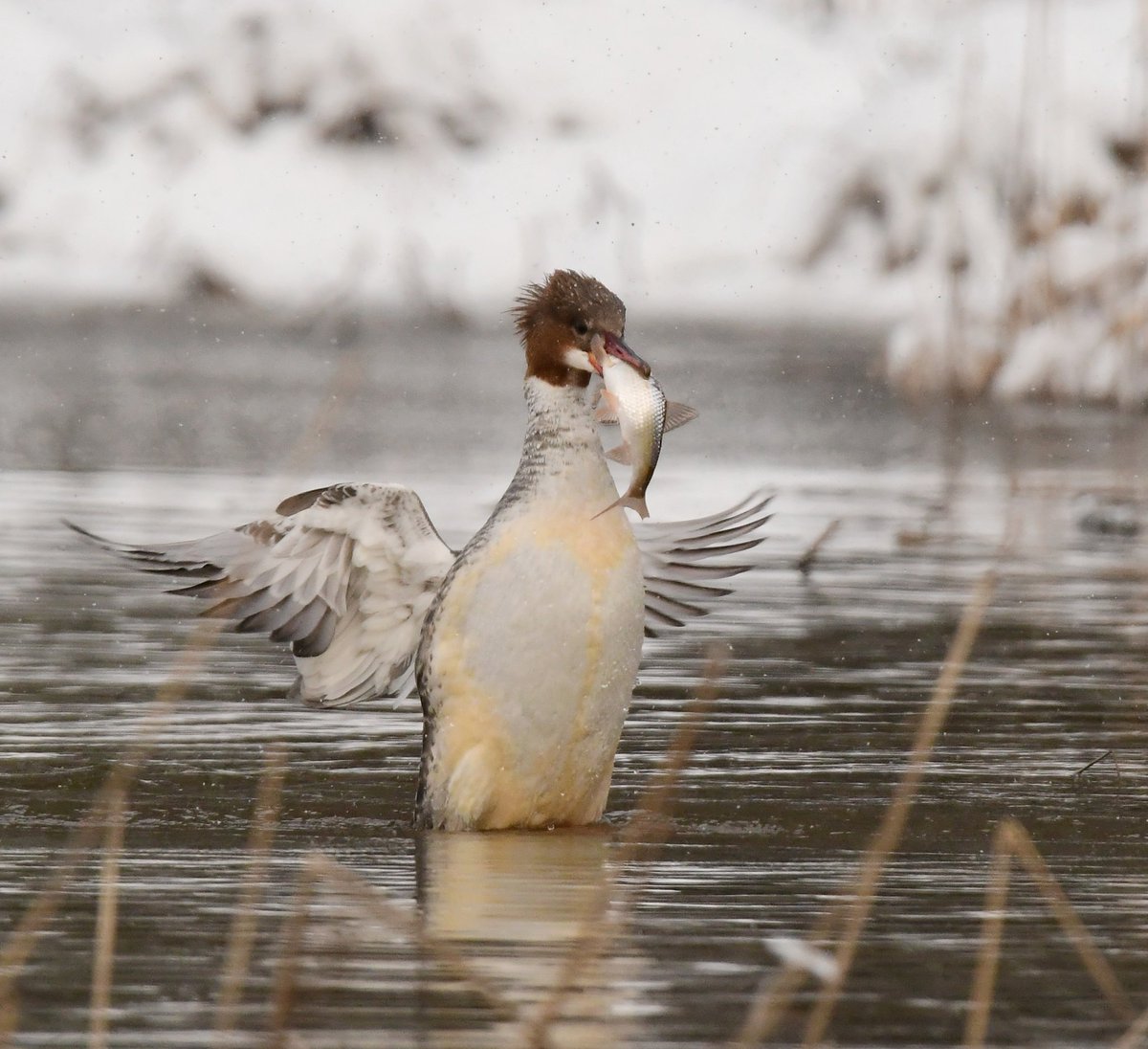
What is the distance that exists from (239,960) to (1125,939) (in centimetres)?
195

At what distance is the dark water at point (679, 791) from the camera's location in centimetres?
491

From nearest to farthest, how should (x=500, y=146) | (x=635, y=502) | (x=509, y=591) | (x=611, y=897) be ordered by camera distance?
(x=611, y=897)
(x=635, y=502)
(x=509, y=591)
(x=500, y=146)

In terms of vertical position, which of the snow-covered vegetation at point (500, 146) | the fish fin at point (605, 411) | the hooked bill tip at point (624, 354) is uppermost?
the snow-covered vegetation at point (500, 146)

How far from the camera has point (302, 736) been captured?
817cm

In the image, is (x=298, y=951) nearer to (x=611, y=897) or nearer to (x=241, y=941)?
(x=241, y=941)

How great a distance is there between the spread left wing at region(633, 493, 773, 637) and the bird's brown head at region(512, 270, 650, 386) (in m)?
1.15

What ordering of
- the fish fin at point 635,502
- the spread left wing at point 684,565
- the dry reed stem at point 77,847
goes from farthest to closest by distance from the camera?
the spread left wing at point 684,565
the fish fin at point 635,502
the dry reed stem at point 77,847

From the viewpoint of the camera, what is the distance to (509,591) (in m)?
6.82

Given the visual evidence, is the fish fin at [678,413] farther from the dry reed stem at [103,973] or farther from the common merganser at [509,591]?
the dry reed stem at [103,973]

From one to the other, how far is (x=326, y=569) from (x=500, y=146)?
45.0 meters

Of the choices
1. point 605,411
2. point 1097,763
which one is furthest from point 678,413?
point 1097,763

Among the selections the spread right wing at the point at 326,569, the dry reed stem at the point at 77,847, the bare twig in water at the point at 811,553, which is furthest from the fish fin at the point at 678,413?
the bare twig in water at the point at 811,553

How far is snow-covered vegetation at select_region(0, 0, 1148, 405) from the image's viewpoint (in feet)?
125

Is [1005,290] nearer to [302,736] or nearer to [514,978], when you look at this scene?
[302,736]
